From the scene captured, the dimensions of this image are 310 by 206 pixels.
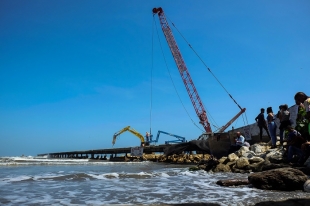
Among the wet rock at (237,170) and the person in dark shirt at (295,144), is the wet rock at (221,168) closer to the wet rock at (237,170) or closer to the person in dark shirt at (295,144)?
the wet rock at (237,170)

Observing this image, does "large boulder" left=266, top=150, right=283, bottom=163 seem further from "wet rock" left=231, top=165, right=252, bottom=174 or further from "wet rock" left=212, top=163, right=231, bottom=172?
"wet rock" left=212, top=163, right=231, bottom=172

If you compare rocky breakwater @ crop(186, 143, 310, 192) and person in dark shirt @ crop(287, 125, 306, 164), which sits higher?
person in dark shirt @ crop(287, 125, 306, 164)

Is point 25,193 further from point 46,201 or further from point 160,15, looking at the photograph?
point 160,15

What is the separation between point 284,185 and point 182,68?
40.2 m

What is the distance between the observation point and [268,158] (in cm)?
920

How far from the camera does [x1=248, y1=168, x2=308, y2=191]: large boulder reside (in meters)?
5.96

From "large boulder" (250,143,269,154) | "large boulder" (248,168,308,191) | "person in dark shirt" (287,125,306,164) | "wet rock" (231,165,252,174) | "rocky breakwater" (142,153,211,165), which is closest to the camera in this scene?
"large boulder" (248,168,308,191)

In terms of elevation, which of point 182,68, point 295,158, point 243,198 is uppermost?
point 182,68

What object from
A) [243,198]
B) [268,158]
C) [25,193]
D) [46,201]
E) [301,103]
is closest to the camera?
[243,198]

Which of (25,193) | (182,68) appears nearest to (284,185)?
(25,193)

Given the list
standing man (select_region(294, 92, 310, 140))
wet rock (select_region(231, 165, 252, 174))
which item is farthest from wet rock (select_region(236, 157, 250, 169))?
standing man (select_region(294, 92, 310, 140))

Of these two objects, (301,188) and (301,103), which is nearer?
(301,188)

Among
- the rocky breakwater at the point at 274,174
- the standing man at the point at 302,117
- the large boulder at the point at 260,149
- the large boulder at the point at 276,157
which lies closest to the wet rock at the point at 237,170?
the rocky breakwater at the point at 274,174

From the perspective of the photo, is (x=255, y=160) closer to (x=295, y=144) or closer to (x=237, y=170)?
(x=237, y=170)
